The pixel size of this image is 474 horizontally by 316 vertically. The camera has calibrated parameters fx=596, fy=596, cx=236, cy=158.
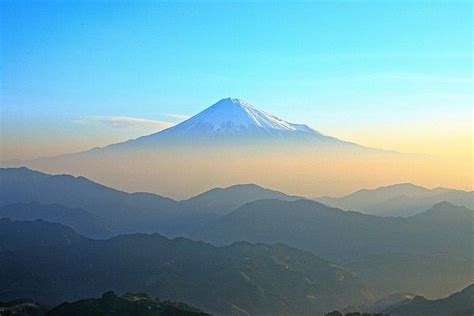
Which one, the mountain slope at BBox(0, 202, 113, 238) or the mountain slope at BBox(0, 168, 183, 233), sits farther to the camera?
the mountain slope at BBox(0, 168, 183, 233)

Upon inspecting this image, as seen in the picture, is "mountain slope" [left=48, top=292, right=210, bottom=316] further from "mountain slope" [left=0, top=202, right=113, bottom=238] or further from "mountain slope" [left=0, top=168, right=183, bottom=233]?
"mountain slope" [left=0, top=168, right=183, bottom=233]

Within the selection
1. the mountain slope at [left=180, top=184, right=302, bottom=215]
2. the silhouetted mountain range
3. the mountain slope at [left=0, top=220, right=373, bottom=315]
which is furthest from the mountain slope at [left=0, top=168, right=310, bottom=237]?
the mountain slope at [left=0, top=220, right=373, bottom=315]

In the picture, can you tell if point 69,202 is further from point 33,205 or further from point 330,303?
point 330,303

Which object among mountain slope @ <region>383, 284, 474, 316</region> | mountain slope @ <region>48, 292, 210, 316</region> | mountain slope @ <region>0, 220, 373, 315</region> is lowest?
mountain slope @ <region>0, 220, 373, 315</region>

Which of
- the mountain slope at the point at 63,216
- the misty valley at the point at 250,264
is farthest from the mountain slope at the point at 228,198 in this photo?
the mountain slope at the point at 63,216

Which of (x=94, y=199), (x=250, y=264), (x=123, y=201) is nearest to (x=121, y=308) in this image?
(x=250, y=264)

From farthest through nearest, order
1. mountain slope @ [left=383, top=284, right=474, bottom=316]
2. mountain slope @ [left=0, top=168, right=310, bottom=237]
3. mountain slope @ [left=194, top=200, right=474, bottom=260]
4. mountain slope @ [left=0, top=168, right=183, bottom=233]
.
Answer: mountain slope @ [left=0, top=168, right=183, bottom=233] < mountain slope @ [left=0, top=168, right=310, bottom=237] < mountain slope @ [left=194, top=200, right=474, bottom=260] < mountain slope @ [left=383, top=284, right=474, bottom=316]

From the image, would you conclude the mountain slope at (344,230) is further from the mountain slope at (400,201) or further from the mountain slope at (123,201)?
the mountain slope at (400,201)
